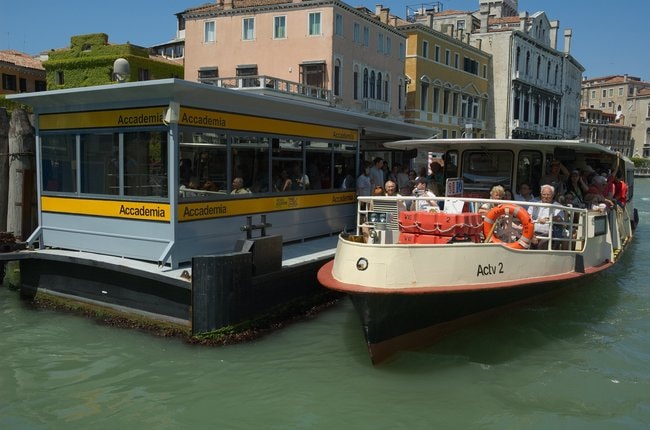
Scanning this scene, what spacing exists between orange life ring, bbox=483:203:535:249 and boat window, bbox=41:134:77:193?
6.33 meters

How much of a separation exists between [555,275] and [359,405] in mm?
3657

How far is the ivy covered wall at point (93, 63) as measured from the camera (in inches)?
1596

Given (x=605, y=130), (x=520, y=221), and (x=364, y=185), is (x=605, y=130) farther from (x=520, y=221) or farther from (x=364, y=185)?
(x=520, y=221)

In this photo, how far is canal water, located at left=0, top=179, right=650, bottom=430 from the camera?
6.18 meters

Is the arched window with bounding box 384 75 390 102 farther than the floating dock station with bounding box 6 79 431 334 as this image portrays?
Yes

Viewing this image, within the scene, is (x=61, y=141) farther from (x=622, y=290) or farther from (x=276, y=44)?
(x=276, y=44)

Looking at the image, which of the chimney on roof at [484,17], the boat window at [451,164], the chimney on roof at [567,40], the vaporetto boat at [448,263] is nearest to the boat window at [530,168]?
the vaporetto boat at [448,263]

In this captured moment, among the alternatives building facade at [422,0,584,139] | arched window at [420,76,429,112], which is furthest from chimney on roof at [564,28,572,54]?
arched window at [420,76,429,112]

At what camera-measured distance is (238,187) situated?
31.2ft

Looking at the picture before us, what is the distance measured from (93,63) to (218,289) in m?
38.1

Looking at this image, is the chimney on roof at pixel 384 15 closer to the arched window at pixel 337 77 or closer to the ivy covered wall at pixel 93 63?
the arched window at pixel 337 77

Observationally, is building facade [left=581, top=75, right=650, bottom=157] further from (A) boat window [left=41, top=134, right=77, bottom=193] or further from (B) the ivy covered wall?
(A) boat window [left=41, top=134, right=77, bottom=193]

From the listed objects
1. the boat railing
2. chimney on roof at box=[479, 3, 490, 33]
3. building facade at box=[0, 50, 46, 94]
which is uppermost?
chimney on roof at box=[479, 3, 490, 33]

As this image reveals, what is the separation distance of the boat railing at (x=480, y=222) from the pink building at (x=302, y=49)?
22.9 meters
